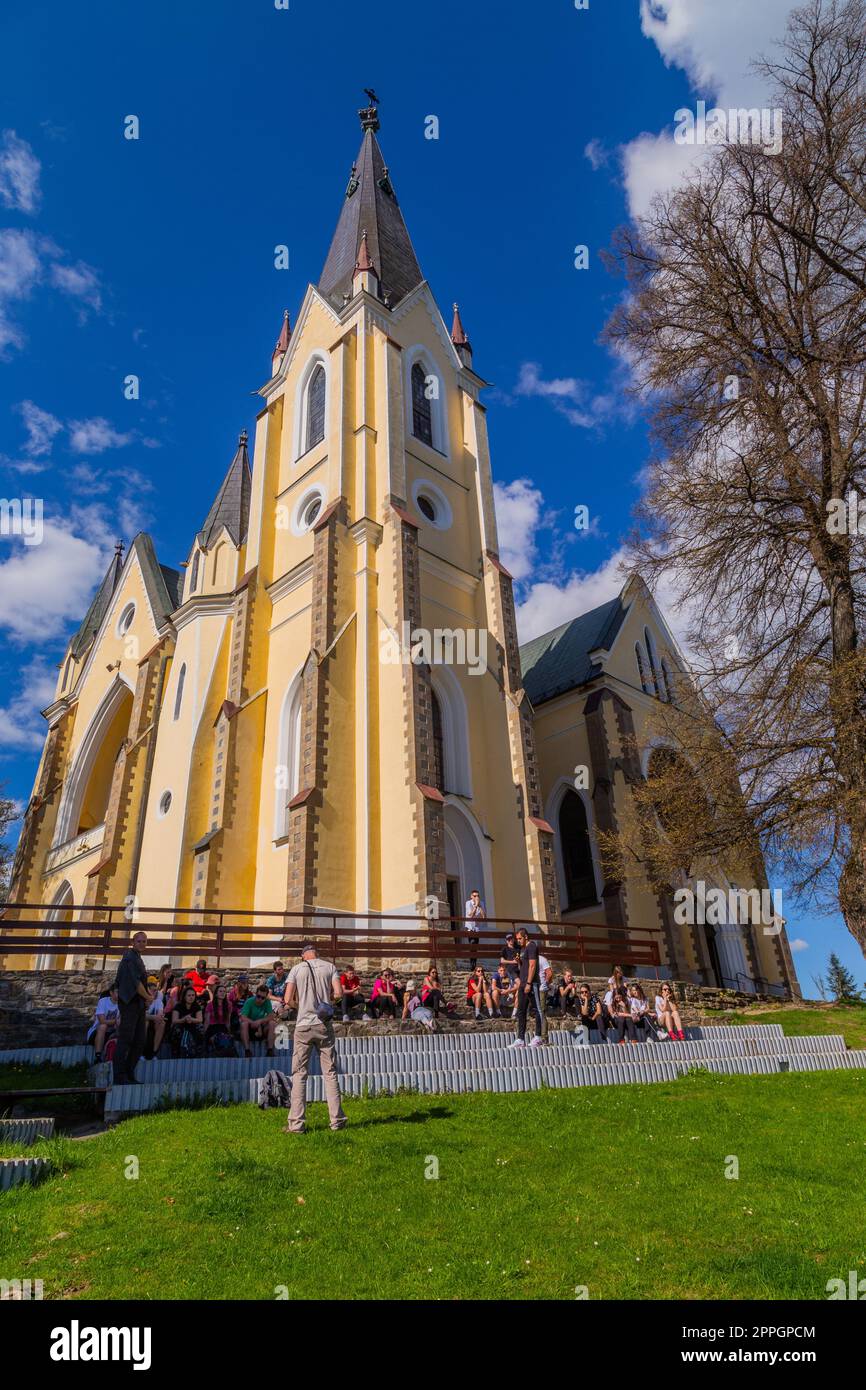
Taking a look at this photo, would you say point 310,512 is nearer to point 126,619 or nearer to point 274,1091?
point 126,619

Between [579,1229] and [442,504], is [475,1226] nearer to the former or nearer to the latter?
[579,1229]

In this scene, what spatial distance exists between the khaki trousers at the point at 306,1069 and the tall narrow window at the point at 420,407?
23.6 meters

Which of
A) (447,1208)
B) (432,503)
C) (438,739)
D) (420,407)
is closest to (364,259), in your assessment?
(420,407)

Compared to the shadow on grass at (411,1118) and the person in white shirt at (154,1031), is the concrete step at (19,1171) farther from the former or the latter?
the person in white shirt at (154,1031)

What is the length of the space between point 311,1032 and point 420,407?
82.7ft

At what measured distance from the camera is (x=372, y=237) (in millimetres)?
33938

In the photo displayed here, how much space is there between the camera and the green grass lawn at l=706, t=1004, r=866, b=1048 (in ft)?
59.2

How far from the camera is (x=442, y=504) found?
28266mm

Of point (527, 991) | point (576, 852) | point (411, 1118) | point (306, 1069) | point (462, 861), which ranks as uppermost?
point (576, 852)

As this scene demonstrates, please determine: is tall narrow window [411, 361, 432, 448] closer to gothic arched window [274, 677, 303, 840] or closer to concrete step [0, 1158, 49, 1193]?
gothic arched window [274, 677, 303, 840]

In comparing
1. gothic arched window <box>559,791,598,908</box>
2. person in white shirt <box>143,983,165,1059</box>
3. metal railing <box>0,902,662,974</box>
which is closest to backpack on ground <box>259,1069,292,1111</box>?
person in white shirt <box>143,983,165,1059</box>

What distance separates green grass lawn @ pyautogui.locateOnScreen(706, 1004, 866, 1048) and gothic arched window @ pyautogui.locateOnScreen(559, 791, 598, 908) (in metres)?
7.00
